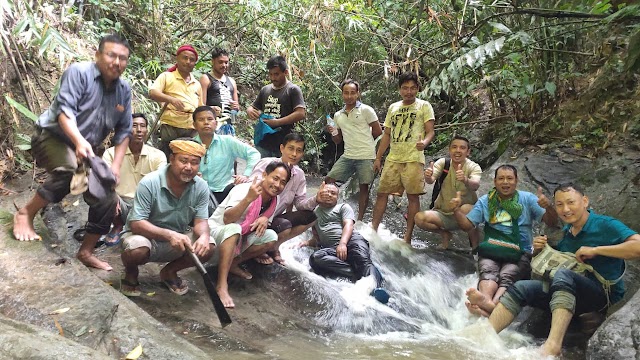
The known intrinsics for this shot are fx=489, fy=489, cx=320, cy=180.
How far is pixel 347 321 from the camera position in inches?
183

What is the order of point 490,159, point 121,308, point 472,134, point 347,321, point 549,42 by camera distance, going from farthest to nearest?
1. point 472,134
2. point 490,159
3. point 549,42
4. point 347,321
5. point 121,308

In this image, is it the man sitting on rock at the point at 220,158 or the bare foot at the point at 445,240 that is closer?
the man sitting on rock at the point at 220,158

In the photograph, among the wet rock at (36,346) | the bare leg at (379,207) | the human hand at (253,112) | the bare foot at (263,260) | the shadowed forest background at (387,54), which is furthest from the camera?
the bare leg at (379,207)

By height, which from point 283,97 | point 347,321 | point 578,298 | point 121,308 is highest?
point 283,97

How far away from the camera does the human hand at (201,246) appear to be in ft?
13.1

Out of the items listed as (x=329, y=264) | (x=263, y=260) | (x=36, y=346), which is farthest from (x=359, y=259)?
(x=36, y=346)

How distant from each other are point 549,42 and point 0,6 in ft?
24.5

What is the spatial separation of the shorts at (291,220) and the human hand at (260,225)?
408 millimetres

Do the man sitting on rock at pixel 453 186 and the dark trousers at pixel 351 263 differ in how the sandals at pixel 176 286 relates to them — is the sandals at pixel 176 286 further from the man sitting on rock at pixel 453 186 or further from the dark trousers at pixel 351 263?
the man sitting on rock at pixel 453 186

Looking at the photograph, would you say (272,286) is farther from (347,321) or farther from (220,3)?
(220,3)

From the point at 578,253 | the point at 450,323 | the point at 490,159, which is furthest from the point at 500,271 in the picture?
the point at 490,159

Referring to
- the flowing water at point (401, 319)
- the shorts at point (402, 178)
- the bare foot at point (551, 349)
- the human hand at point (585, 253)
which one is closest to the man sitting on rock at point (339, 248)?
the flowing water at point (401, 319)

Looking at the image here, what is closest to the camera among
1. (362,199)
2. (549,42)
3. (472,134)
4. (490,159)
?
(362,199)

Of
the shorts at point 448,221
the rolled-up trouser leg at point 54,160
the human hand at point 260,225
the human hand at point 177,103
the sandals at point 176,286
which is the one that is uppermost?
the human hand at point 177,103
